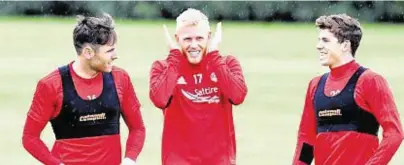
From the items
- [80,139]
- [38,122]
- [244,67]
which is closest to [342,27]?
[80,139]

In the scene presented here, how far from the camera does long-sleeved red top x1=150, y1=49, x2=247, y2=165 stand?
8336 mm

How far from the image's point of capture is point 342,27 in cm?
796

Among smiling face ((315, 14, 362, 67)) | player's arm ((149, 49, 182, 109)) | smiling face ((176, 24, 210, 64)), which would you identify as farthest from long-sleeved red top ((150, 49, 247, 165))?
smiling face ((315, 14, 362, 67))

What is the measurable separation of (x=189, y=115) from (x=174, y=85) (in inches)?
8.5

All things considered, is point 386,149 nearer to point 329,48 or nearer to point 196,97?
point 329,48

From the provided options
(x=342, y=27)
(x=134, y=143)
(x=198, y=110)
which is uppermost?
(x=342, y=27)

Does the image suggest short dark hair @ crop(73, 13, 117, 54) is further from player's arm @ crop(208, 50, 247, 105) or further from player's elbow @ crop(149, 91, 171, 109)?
player's arm @ crop(208, 50, 247, 105)

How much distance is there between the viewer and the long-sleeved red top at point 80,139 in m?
7.98

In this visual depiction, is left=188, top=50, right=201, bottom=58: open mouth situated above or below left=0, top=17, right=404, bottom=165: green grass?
above

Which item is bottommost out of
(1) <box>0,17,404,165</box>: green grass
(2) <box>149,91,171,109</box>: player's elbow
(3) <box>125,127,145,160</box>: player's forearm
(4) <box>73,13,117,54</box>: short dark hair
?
(1) <box>0,17,404,165</box>: green grass

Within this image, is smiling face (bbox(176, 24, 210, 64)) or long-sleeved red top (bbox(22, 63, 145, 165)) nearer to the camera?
long-sleeved red top (bbox(22, 63, 145, 165))

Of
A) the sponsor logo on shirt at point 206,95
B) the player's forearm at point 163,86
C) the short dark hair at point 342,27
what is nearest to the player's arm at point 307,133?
the short dark hair at point 342,27

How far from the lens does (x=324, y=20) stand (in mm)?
7945

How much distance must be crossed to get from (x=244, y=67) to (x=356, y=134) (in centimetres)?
1703
